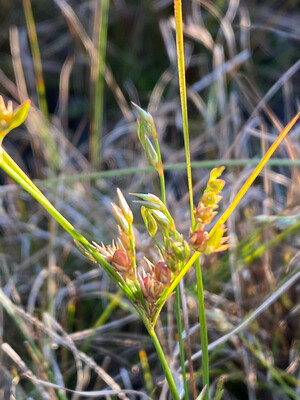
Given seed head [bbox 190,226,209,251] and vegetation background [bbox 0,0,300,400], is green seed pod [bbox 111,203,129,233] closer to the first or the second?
seed head [bbox 190,226,209,251]

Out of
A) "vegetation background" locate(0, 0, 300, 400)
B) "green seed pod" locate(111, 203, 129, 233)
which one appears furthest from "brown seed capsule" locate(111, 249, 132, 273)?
"vegetation background" locate(0, 0, 300, 400)

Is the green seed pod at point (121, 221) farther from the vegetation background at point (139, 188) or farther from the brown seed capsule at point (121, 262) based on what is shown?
the vegetation background at point (139, 188)

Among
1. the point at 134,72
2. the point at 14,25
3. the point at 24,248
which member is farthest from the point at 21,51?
the point at 24,248

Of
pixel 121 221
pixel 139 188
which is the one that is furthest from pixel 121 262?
pixel 139 188

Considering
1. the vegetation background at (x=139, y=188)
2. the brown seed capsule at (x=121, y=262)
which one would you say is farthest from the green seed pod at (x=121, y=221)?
the vegetation background at (x=139, y=188)

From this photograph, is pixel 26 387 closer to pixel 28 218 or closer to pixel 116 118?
pixel 28 218

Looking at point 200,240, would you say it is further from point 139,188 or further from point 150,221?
point 139,188

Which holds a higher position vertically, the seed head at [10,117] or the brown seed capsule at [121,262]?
the seed head at [10,117]
